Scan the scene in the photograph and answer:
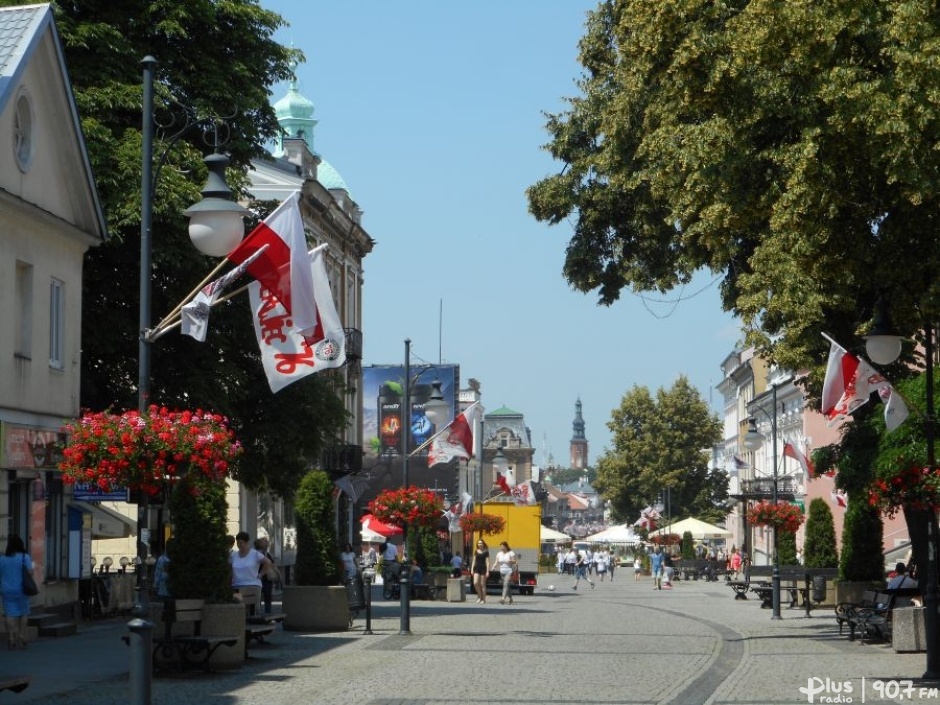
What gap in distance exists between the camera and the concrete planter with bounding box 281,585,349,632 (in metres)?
28.3

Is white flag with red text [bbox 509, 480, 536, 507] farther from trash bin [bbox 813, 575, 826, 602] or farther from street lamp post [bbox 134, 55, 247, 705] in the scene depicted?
street lamp post [bbox 134, 55, 247, 705]

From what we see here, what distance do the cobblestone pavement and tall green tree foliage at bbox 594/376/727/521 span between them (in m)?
73.0

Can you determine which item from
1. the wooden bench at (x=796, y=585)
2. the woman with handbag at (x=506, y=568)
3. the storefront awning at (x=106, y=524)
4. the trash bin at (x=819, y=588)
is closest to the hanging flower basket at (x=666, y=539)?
the woman with handbag at (x=506, y=568)

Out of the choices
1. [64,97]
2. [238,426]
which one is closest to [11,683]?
[64,97]

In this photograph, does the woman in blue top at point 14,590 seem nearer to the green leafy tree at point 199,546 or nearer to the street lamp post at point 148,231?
the green leafy tree at point 199,546

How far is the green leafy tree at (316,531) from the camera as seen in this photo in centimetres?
2833

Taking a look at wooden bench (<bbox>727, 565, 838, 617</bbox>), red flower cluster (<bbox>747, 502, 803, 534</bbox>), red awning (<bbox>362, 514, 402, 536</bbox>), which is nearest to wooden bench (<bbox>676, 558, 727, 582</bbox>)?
red awning (<bbox>362, 514, 402, 536</bbox>)

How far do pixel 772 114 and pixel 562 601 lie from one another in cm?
3034

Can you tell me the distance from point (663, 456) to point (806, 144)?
3507 inches

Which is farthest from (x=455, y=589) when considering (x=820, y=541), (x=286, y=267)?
(x=286, y=267)

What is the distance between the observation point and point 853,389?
72.1 ft

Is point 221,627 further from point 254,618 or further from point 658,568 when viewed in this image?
point 658,568

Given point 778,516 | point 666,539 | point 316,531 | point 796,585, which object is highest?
point 778,516

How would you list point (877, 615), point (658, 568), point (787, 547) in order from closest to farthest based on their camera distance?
point (877, 615), point (787, 547), point (658, 568)
